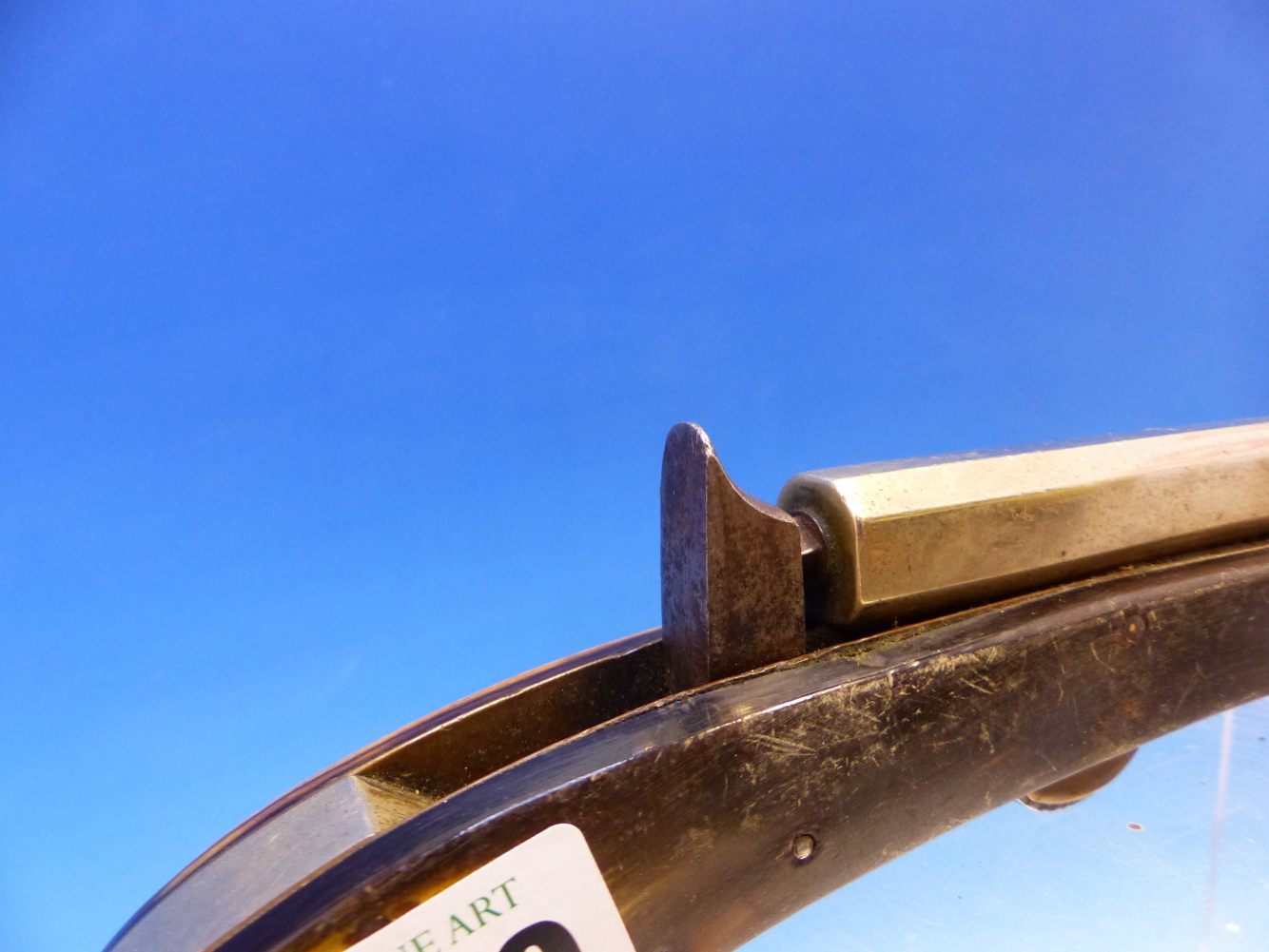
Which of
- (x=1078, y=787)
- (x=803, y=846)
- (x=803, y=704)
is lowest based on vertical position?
(x=1078, y=787)

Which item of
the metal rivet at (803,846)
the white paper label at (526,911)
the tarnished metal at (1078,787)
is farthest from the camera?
the tarnished metal at (1078,787)

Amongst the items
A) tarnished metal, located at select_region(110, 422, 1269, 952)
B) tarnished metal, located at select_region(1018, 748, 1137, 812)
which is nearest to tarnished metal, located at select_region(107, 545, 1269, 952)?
tarnished metal, located at select_region(110, 422, 1269, 952)

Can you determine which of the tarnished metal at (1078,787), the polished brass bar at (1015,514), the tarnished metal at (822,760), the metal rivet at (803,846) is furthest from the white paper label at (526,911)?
the tarnished metal at (1078,787)

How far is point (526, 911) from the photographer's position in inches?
19.6

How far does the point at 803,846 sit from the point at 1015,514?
32cm

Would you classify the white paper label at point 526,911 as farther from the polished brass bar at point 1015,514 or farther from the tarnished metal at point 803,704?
the polished brass bar at point 1015,514

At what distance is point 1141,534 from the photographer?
0.77m

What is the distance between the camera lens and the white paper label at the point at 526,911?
1.54ft

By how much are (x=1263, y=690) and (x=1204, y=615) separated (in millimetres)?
138

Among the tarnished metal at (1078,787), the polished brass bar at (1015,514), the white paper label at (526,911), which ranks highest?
the polished brass bar at (1015,514)

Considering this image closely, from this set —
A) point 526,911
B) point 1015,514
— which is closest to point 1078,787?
point 1015,514

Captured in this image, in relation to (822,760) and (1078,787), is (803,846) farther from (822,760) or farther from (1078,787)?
(1078,787)

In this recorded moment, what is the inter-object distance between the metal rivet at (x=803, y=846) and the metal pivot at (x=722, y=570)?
0.12 metres

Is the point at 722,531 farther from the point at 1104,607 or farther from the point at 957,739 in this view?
the point at 1104,607
